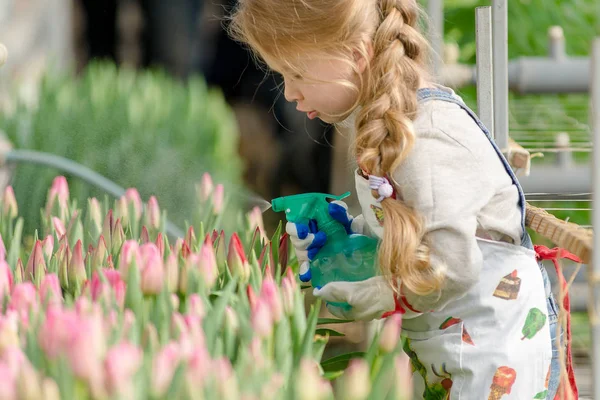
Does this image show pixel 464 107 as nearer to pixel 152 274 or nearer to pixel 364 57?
pixel 364 57

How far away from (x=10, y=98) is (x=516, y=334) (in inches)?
80.3

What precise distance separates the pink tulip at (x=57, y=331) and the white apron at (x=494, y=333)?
652 millimetres

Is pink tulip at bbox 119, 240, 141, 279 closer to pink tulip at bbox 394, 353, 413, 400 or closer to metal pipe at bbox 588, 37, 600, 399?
pink tulip at bbox 394, 353, 413, 400

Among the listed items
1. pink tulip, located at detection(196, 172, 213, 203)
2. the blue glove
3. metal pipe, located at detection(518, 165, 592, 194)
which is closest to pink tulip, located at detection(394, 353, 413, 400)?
A: the blue glove

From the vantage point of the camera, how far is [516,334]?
1.38 meters

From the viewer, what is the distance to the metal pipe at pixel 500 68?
1.81m

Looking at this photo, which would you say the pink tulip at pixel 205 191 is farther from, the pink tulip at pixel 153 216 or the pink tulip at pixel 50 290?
the pink tulip at pixel 50 290

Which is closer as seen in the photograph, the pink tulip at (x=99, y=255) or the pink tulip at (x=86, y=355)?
the pink tulip at (x=86, y=355)

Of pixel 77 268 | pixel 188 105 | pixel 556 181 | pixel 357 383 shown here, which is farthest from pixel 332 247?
pixel 188 105

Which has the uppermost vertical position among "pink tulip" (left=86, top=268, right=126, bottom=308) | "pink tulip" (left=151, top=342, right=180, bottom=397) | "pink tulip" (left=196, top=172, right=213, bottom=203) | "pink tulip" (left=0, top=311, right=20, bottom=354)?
"pink tulip" (left=196, top=172, right=213, bottom=203)

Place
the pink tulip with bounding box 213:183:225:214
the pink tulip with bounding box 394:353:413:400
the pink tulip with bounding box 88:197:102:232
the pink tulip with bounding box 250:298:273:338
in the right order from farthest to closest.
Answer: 1. the pink tulip with bounding box 213:183:225:214
2. the pink tulip with bounding box 88:197:102:232
3. the pink tulip with bounding box 250:298:273:338
4. the pink tulip with bounding box 394:353:413:400

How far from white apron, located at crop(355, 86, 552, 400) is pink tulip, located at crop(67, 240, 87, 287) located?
1.51 feet

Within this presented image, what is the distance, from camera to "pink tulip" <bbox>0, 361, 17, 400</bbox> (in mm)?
757

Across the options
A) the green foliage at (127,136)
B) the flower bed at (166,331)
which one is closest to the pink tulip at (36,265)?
the flower bed at (166,331)
